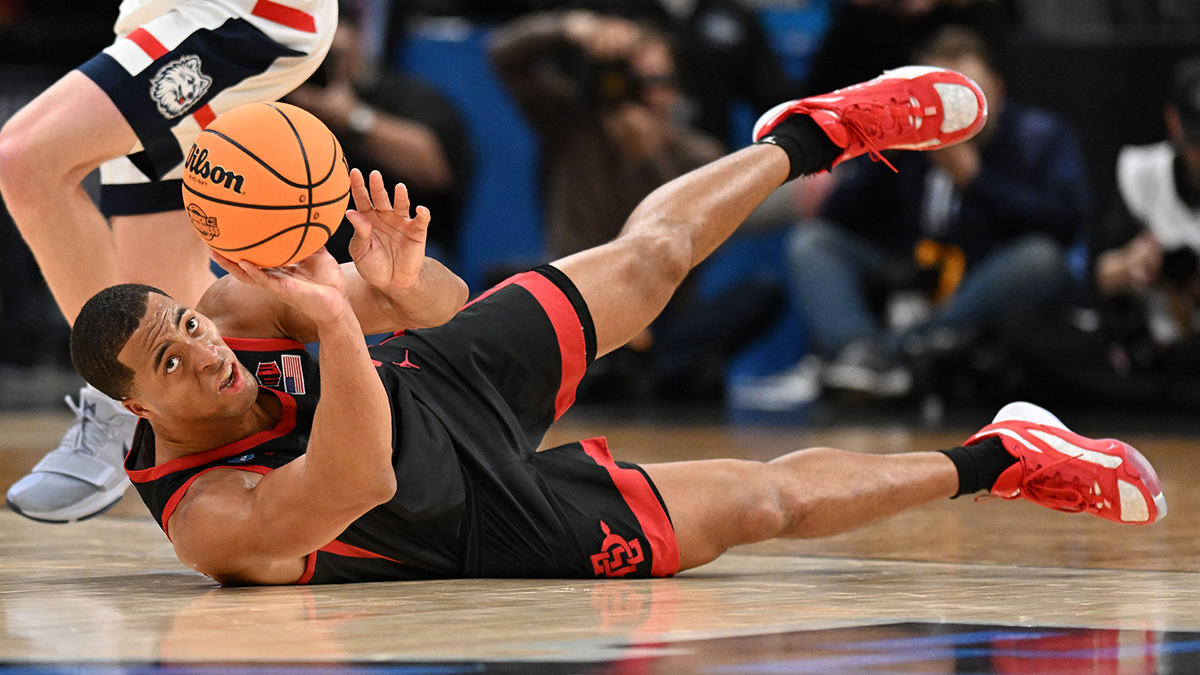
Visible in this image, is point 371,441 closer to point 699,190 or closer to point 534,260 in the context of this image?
point 699,190

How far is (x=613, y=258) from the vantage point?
11.9 ft

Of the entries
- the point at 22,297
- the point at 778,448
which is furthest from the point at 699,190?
the point at 22,297

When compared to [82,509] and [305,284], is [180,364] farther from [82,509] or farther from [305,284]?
[82,509]

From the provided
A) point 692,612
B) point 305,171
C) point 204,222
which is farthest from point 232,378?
point 692,612

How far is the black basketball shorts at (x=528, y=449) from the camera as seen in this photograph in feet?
10.4

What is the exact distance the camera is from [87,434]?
3.84 m

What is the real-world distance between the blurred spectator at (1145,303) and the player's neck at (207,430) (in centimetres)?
531

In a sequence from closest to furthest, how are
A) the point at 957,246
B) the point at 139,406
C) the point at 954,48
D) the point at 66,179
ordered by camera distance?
the point at 139,406, the point at 66,179, the point at 954,48, the point at 957,246

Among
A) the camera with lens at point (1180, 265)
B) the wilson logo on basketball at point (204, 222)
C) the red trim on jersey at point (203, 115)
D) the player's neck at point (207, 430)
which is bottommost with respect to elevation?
the player's neck at point (207, 430)

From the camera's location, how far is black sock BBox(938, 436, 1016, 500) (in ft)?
11.5

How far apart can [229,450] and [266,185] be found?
0.60m

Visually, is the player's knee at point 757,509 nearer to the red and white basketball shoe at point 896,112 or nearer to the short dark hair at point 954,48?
the red and white basketball shoe at point 896,112

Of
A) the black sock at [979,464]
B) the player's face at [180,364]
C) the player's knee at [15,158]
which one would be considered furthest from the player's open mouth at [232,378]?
the black sock at [979,464]

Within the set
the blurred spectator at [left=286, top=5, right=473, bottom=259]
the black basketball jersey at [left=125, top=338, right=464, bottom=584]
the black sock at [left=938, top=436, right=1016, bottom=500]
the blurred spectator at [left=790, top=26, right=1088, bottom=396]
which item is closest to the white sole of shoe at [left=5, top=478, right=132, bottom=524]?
the black basketball jersey at [left=125, top=338, right=464, bottom=584]
